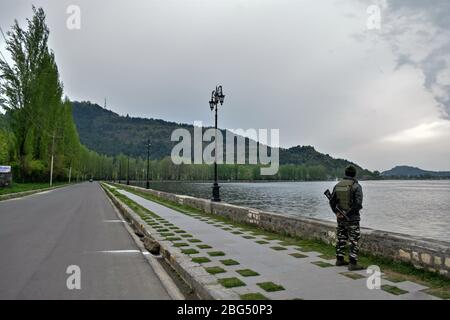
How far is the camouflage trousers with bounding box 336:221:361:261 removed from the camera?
6129mm

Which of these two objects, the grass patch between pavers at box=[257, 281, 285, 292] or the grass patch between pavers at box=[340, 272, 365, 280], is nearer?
the grass patch between pavers at box=[257, 281, 285, 292]

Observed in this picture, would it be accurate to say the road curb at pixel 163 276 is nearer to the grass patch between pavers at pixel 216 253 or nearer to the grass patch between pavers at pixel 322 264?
the grass patch between pavers at pixel 216 253

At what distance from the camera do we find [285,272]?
5.83 meters

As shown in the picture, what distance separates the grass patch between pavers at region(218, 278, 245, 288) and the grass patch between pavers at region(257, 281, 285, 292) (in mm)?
293

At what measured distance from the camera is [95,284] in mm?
5520

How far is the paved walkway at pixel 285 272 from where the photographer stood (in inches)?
186

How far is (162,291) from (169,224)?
7423 mm

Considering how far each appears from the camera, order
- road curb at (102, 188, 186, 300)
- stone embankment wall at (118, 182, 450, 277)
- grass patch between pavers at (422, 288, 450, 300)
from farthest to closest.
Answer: stone embankment wall at (118, 182, 450, 277) → road curb at (102, 188, 186, 300) → grass patch between pavers at (422, 288, 450, 300)

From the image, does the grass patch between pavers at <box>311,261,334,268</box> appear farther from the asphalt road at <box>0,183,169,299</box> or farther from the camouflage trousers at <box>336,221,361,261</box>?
the asphalt road at <box>0,183,169,299</box>

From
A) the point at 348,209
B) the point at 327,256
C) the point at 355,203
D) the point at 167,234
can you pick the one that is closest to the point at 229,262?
the point at 327,256

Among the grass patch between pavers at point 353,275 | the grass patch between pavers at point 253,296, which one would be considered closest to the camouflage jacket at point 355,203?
the grass patch between pavers at point 353,275

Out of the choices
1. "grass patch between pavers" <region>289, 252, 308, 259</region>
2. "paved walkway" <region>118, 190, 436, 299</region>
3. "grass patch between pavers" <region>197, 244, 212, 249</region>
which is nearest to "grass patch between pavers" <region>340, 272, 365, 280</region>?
"paved walkway" <region>118, 190, 436, 299</region>
